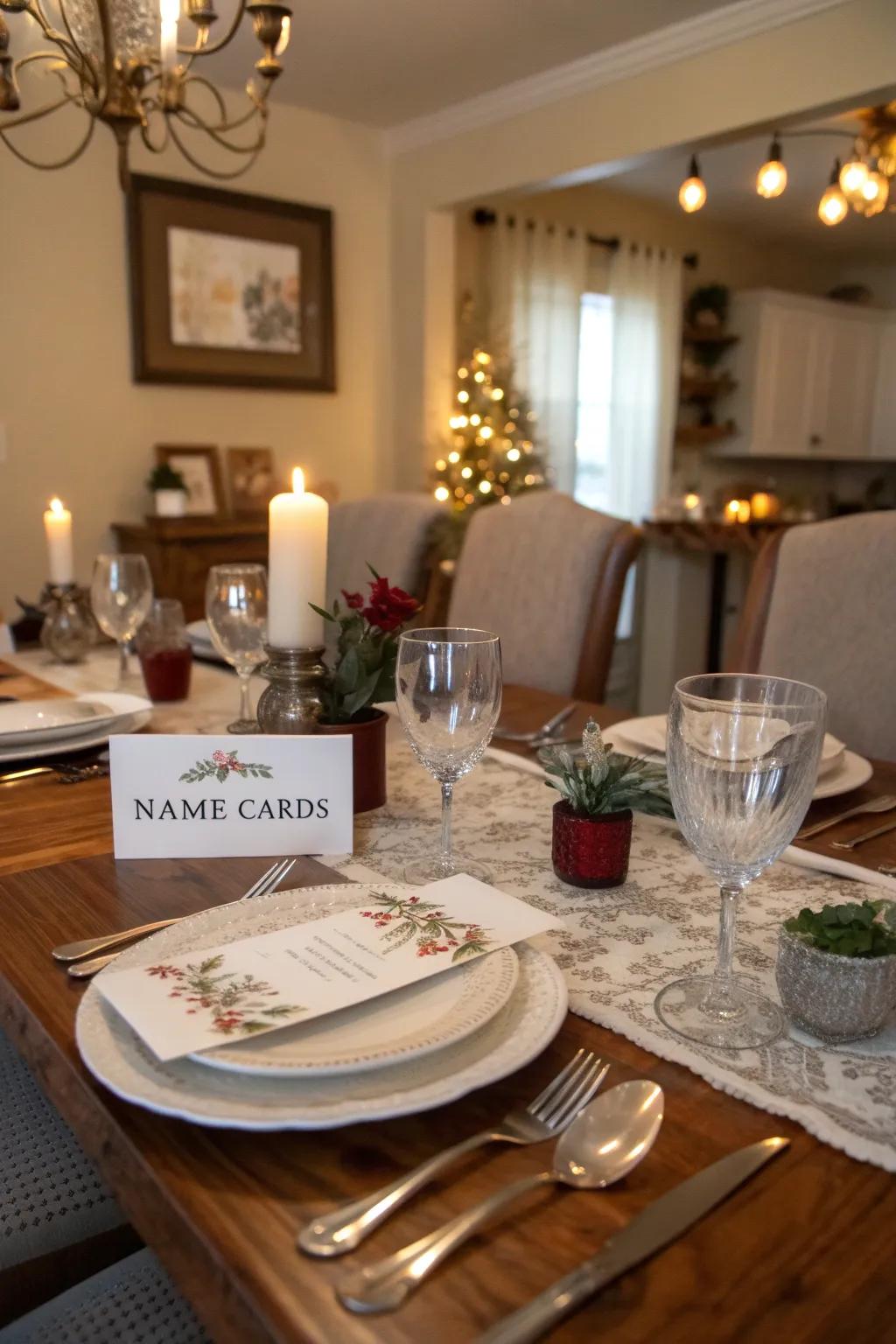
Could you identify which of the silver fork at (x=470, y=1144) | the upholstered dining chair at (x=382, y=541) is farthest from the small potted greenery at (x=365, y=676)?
the upholstered dining chair at (x=382, y=541)

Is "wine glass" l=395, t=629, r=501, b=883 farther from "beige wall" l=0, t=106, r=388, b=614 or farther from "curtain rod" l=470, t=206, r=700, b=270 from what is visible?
"curtain rod" l=470, t=206, r=700, b=270

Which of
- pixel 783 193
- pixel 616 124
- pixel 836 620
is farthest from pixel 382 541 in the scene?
pixel 783 193

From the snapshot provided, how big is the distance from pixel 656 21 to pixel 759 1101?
3.41 m

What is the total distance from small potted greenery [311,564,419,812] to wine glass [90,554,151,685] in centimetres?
61

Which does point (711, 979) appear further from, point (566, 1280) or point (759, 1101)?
point (566, 1280)

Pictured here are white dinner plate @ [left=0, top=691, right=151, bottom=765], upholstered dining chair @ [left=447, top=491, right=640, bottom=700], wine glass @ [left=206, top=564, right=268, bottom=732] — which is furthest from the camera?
upholstered dining chair @ [left=447, top=491, right=640, bottom=700]

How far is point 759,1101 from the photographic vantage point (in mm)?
553

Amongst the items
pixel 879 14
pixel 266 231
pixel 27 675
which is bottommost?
pixel 27 675

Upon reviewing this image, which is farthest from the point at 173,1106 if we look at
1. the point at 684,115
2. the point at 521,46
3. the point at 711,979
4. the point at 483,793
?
the point at 521,46

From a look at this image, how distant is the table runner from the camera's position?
0.56 meters

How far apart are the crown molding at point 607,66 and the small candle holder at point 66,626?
2.55 m

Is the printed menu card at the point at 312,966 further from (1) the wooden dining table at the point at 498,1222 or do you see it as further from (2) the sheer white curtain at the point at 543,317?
(2) the sheer white curtain at the point at 543,317

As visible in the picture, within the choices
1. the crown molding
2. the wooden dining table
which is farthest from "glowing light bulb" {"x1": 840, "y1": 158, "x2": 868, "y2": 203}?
the wooden dining table

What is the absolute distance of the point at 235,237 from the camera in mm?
3777
